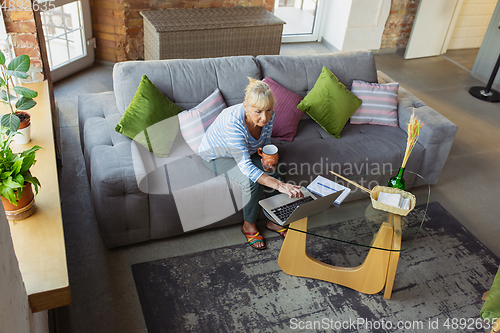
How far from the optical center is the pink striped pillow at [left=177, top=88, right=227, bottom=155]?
2676mm

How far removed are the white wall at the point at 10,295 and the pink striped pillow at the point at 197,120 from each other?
4.71 ft

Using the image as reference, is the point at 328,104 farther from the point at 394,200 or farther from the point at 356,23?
the point at 356,23

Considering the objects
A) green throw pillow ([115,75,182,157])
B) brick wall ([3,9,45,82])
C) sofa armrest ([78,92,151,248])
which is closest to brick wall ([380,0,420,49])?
green throw pillow ([115,75,182,157])

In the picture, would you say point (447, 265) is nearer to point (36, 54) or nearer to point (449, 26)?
point (36, 54)

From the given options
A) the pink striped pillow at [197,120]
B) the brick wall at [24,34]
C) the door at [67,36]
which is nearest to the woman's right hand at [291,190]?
the pink striped pillow at [197,120]

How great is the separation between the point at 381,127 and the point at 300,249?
134 centimetres

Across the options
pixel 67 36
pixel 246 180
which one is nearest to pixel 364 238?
pixel 246 180

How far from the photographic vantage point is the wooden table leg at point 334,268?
7.38 feet

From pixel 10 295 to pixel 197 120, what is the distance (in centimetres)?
173

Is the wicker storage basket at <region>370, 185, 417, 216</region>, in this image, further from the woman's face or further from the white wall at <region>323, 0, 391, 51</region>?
the white wall at <region>323, 0, 391, 51</region>

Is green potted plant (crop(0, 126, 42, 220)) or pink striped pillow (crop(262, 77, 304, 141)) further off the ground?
green potted plant (crop(0, 126, 42, 220))

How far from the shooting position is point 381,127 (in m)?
3.16

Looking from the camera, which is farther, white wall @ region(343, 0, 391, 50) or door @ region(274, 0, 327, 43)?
door @ region(274, 0, 327, 43)

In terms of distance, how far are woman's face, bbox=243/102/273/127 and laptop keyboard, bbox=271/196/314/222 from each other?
0.48 m
